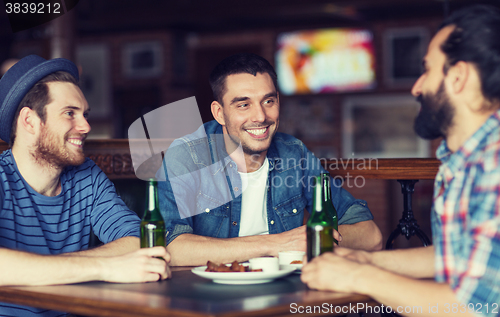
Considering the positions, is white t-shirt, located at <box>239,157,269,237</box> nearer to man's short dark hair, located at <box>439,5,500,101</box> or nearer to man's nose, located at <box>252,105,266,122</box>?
man's nose, located at <box>252,105,266,122</box>

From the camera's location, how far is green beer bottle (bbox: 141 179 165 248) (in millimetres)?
1360

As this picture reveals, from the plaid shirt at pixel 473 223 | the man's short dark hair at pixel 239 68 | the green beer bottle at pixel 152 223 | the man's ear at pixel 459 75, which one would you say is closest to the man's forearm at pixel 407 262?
the plaid shirt at pixel 473 223

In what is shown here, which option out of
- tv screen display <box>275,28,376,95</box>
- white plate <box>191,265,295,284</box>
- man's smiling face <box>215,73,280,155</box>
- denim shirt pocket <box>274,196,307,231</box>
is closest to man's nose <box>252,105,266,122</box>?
man's smiling face <box>215,73,280,155</box>

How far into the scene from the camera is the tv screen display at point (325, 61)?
18.1 feet

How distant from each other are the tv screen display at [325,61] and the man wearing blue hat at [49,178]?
4.10 m

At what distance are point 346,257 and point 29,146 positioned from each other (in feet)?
3.56

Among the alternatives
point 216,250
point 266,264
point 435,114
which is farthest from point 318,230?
point 216,250

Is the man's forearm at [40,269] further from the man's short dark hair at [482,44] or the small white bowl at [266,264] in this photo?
the man's short dark hair at [482,44]

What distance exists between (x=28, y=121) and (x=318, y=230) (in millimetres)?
1038

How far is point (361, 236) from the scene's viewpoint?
1920mm

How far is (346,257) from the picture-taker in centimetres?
130

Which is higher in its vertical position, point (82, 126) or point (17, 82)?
point (17, 82)

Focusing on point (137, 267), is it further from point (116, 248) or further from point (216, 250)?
point (216, 250)

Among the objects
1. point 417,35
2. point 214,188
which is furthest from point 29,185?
point 417,35
